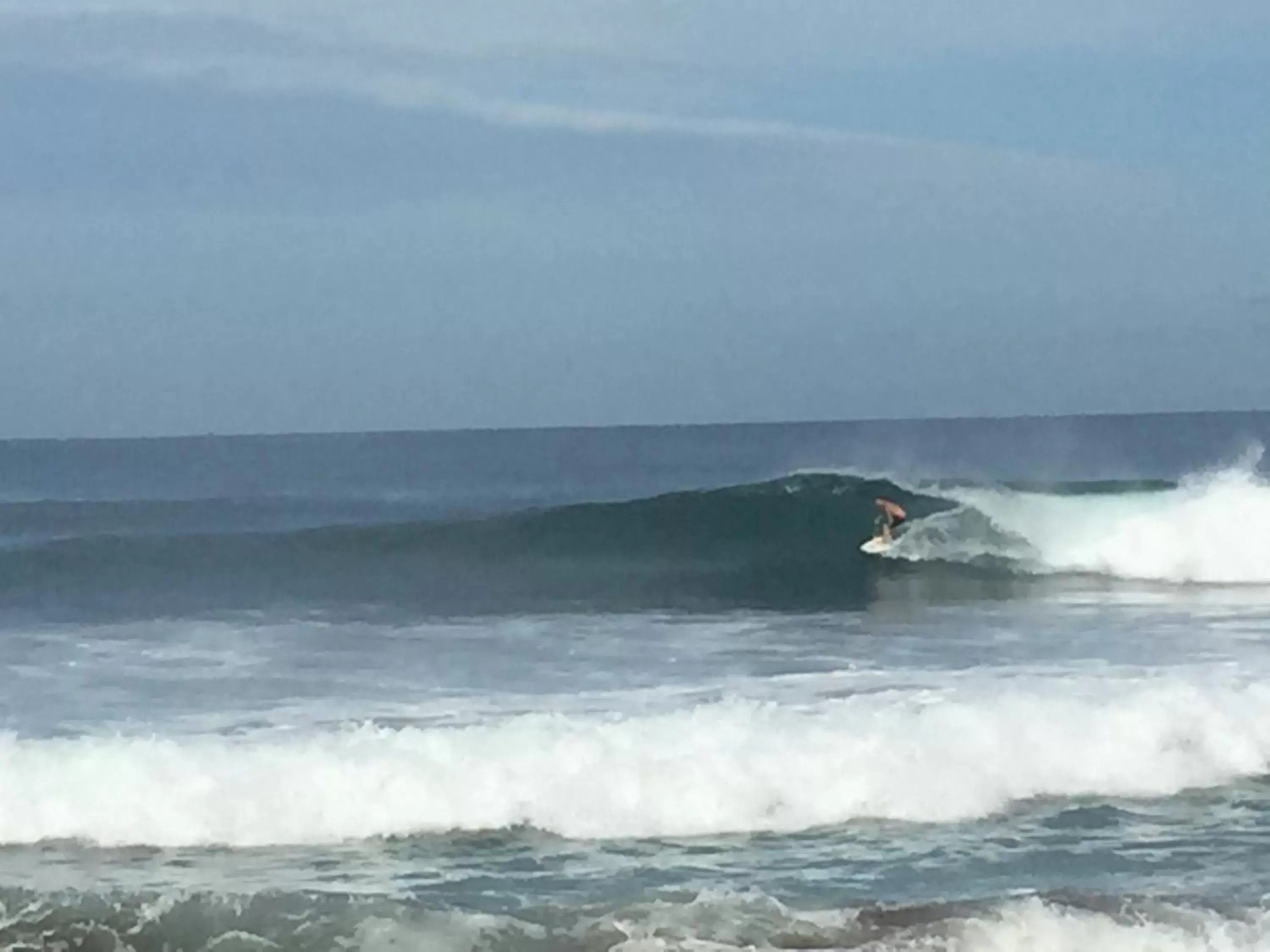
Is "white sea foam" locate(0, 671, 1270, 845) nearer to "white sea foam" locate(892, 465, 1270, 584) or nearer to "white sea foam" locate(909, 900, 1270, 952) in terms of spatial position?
"white sea foam" locate(909, 900, 1270, 952)

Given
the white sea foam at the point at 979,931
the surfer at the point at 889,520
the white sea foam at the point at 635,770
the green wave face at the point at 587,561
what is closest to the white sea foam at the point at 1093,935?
the white sea foam at the point at 979,931

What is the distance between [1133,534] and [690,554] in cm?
510

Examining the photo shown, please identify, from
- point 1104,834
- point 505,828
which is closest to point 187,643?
point 505,828

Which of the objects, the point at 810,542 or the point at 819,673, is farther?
the point at 810,542

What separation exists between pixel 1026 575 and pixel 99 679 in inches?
400

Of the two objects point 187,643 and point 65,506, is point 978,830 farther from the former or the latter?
point 65,506

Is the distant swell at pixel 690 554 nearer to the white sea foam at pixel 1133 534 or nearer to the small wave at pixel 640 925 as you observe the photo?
the white sea foam at pixel 1133 534

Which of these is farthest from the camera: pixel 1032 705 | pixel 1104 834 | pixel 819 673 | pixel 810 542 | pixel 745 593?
pixel 810 542

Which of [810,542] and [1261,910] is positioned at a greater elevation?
[810,542]

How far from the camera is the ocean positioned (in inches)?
294

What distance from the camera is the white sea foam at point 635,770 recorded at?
29.5 feet

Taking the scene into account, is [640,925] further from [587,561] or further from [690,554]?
[690,554]

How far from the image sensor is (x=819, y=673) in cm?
1238

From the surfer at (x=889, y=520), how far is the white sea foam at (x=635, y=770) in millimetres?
10157
